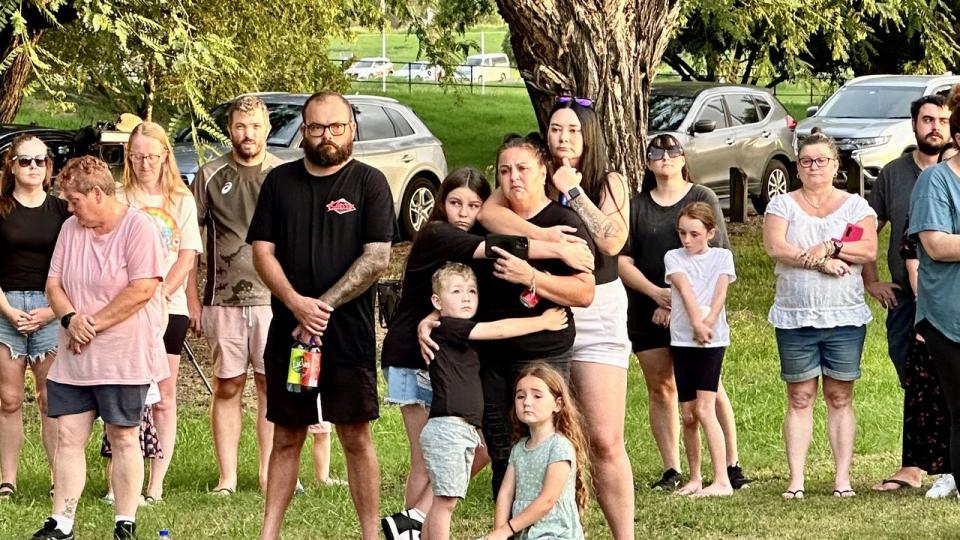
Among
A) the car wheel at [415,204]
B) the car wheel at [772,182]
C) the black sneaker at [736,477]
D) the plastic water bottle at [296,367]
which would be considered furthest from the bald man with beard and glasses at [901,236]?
the car wheel at [772,182]

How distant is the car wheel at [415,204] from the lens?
18.8 meters

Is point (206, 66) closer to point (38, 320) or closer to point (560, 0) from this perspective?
point (38, 320)

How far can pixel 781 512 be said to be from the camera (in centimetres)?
767

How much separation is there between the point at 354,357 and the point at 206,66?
11.0ft

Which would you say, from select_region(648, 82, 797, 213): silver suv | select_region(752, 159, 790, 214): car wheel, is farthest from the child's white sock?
select_region(752, 159, 790, 214): car wheel

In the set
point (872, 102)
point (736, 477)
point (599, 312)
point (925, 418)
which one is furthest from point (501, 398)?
point (872, 102)

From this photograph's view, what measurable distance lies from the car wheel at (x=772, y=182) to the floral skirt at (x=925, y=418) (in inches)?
540

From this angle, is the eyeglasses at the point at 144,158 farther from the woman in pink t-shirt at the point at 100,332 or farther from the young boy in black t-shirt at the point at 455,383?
the young boy in black t-shirt at the point at 455,383

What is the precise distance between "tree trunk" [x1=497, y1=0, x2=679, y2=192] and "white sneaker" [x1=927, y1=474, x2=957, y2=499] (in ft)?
12.9

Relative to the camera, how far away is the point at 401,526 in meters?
6.50

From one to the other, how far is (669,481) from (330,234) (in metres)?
2.85

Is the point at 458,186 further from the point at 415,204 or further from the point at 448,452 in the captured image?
the point at 415,204

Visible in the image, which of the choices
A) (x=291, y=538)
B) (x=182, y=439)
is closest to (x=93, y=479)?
(x=182, y=439)

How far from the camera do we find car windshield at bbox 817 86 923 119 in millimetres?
23062
